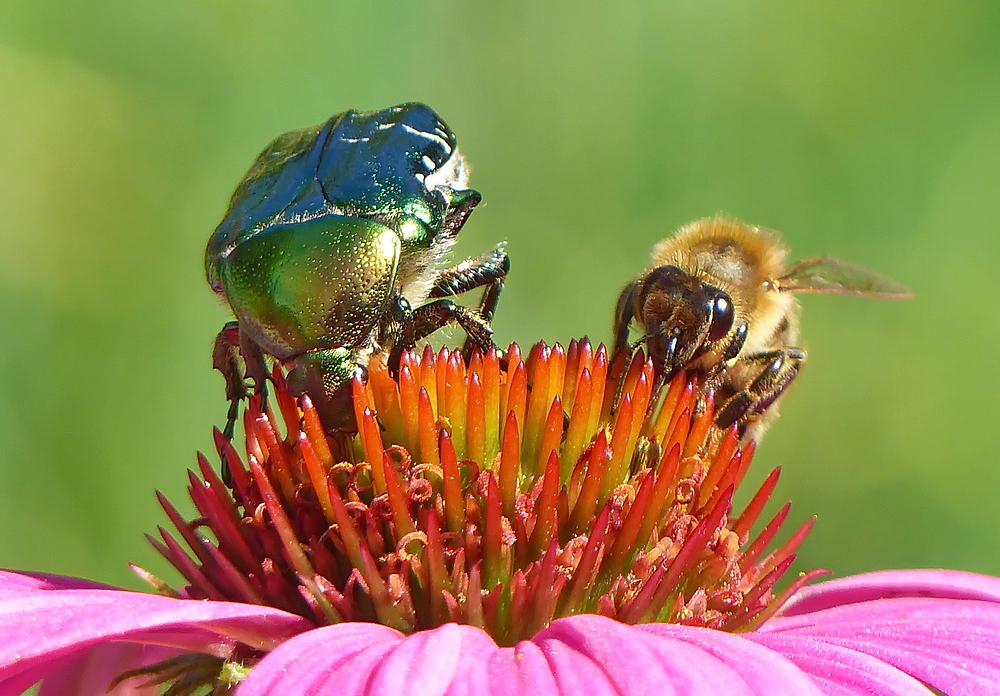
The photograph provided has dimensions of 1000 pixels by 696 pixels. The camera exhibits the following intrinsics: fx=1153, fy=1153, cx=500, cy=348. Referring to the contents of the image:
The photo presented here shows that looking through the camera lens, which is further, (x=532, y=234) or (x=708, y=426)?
(x=532, y=234)

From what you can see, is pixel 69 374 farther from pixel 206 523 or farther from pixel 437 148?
pixel 437 148

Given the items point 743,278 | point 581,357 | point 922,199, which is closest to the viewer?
point 581,357

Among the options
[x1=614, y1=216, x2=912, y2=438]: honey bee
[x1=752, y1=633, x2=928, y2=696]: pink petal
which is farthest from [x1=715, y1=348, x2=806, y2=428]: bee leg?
[x1=752, y1=633, x2=928, y2=696]: pink petal

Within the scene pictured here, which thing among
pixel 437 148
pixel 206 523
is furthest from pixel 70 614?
pixel 437 148

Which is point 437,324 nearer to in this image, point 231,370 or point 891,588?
point 231,370

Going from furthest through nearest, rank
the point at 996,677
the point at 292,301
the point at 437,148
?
the point at 437,148 < the point at 292,301 < the point at 996,677

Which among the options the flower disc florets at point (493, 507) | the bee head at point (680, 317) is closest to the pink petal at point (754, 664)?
the flower disc florets at point (493, 507)

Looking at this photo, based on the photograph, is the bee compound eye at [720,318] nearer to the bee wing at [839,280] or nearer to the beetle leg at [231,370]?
the bee wing at [839,280]
